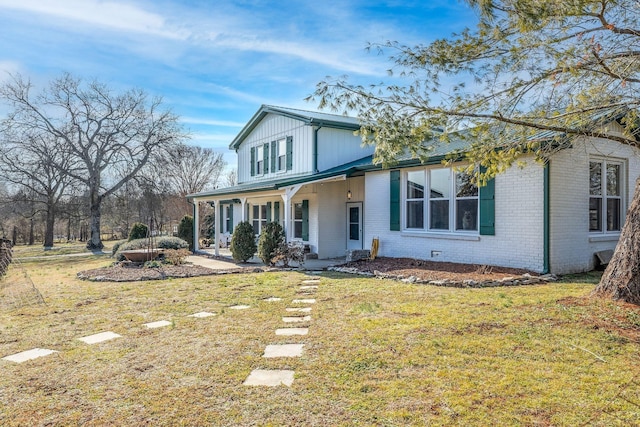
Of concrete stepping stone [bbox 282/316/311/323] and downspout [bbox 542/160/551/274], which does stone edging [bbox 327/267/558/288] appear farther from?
concrete stepping stone [bbox 282/316/311/323]

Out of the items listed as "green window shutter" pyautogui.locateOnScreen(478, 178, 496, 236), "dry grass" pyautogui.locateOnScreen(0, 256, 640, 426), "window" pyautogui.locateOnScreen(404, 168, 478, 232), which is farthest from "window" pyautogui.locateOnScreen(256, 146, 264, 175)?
"dry grass" pyautogui.locateOnScreen(0, 256, 640, 426)

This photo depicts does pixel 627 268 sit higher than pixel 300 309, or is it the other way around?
pixel 627 268

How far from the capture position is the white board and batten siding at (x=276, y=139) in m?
15.4

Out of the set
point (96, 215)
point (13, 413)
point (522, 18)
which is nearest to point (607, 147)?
point (522, 18)

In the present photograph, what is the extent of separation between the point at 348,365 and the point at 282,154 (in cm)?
1391

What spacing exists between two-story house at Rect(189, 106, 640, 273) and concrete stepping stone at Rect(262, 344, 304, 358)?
568cm

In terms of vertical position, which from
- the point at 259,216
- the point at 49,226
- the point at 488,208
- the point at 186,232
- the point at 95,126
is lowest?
the point at 186,232

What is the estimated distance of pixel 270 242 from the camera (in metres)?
11.7

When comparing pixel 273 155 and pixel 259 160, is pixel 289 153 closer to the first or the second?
pixel 273 155

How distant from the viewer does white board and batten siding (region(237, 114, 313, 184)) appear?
50.6ft

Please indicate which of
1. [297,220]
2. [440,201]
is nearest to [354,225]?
[297,220]

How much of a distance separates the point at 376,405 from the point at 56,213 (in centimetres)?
3057

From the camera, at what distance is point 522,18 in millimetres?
4648

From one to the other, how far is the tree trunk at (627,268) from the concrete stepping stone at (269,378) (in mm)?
4755
